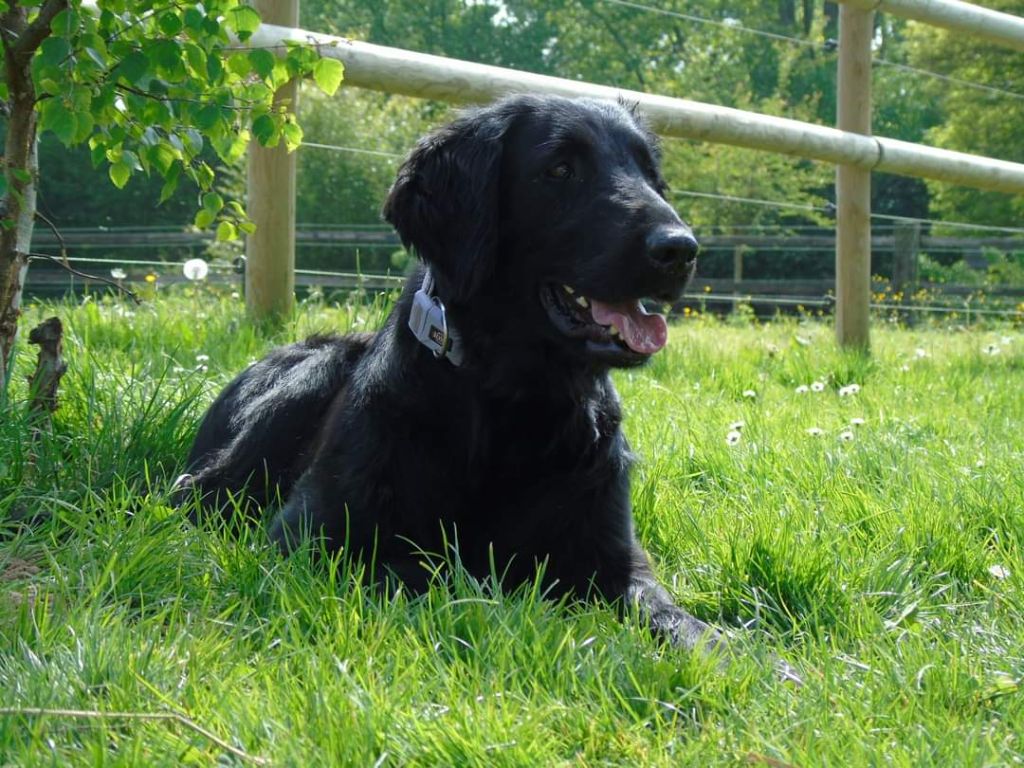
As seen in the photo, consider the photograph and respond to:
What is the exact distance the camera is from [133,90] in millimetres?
2805

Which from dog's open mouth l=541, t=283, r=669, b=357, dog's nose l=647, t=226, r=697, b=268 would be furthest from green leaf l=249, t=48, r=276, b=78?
dog's nose l=647, t=226, r=697, b=268

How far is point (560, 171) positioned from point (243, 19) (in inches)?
31.9

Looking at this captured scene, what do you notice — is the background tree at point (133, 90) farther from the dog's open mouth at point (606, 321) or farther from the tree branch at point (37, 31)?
the dog's open mouth at point (606, 321)

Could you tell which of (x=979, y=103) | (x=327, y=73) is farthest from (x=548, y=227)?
(x=979, y=103)

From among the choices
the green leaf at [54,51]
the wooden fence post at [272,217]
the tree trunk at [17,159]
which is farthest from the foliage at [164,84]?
the wooden fence post at [272,217]

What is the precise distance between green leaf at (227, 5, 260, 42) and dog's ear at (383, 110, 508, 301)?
0.50 meters

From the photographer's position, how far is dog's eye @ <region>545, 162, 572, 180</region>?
9.13 ft

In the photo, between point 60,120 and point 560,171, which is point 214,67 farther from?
point 560,171

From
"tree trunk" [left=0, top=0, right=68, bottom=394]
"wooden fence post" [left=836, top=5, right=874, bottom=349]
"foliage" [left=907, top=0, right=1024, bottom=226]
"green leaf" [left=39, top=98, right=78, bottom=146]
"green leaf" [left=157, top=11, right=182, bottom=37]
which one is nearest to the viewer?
"green leaf" [left=39, top=98, right=78, bottom=146]

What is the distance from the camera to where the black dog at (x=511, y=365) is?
2586 mm

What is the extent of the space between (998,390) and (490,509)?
328 centimetres

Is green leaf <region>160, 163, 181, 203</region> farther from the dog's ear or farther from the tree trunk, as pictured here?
the dog's ear

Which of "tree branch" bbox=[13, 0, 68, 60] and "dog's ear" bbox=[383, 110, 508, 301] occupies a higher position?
"tree branch" bbox=[13, 0, 68, 60]

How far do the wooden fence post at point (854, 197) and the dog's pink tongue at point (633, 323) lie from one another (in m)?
4.20
